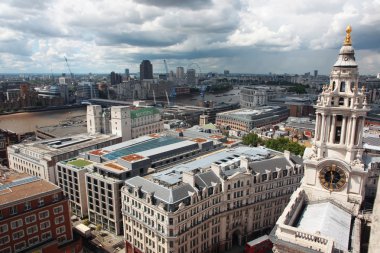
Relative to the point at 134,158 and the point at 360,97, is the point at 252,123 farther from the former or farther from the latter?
the point at 360,97

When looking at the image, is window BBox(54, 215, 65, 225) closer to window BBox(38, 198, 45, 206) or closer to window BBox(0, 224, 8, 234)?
window BBox(38, 198, 45, 206)

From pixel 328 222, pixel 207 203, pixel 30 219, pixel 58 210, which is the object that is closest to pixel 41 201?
pixel 30 219

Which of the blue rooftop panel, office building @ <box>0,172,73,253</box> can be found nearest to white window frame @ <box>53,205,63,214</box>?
office building @ <box>0,172,73,253</box>

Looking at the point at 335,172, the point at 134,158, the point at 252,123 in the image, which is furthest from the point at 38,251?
the point at 252,123

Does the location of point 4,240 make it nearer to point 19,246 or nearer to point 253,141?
point 19,246

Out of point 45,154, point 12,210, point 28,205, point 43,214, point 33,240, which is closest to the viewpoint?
point 12,210

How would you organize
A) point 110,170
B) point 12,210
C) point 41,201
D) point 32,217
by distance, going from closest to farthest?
point 12,210
point 32,217
point 41,201
point 110,170

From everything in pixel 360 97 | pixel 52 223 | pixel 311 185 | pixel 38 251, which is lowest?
pixel 38 251
